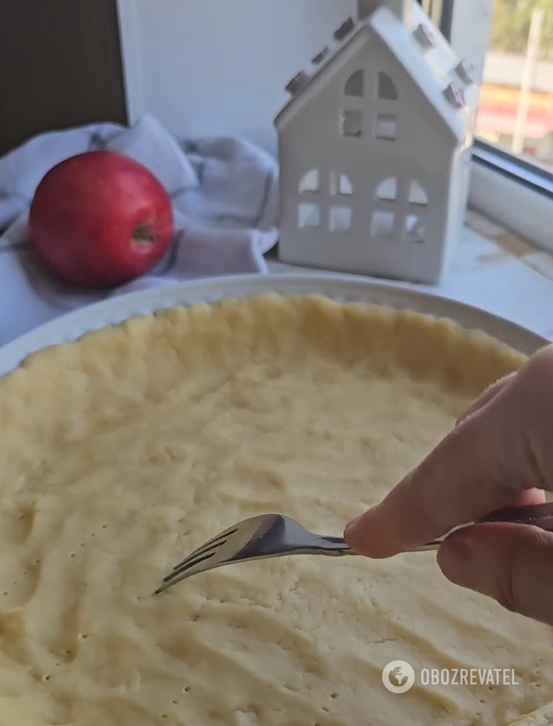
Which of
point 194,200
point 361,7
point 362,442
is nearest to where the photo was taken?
point 362,442

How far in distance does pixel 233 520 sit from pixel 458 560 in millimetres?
312

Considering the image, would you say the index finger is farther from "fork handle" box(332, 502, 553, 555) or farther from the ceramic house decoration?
the ceramic house decoration

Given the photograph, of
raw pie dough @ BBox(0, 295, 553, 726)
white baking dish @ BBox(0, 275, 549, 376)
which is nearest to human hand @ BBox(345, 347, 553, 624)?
raw pie dough @ BBox(0, 295, 553, 726)

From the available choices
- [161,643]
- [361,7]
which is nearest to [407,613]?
[161,643]

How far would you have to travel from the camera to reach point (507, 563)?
14.2 inches

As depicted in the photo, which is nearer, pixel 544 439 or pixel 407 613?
pixel 544 439

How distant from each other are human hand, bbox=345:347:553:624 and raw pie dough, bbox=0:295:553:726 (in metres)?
0.16

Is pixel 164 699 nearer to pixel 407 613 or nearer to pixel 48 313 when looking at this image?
pixel 407 613

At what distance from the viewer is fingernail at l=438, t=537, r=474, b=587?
0.38m

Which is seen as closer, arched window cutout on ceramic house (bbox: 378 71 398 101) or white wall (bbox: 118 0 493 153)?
arched window cutout on ceramic house (bbox: 378 71 398 101)

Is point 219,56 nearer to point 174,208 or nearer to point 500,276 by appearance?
point 174,208

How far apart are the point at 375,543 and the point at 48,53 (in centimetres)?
96

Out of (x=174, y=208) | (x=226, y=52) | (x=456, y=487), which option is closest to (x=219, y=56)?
(x=226, y=52)

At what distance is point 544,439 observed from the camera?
32 centimetres
